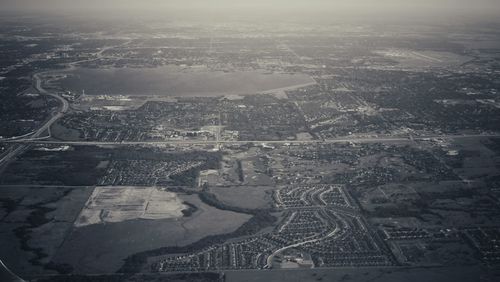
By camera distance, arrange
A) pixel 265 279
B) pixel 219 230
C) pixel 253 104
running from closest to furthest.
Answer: pixel 265 279
pixel 219 230
pixel 253 104

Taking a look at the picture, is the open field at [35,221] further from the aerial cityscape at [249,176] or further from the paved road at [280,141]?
the paved road at [280,141]

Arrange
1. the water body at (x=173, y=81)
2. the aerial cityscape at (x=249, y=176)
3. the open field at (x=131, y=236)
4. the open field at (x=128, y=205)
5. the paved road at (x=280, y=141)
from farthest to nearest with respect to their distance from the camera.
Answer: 1. the water body at (x=173, y=81)
2. the paved road at (x=280, y=141)
3. the open field at (x=128, y=205)
4. the aerial cityscape at (x=249, y=176)
5. the open field at (x=131, y=236)

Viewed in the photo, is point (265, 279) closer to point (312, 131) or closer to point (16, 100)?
point (312, 131)

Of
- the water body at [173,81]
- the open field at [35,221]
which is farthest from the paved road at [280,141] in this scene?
the water body at [173,81]

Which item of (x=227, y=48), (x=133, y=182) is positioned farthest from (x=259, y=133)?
(x=227, y=48)

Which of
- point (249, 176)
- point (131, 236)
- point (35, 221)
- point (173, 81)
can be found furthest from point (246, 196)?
point (173, 81)

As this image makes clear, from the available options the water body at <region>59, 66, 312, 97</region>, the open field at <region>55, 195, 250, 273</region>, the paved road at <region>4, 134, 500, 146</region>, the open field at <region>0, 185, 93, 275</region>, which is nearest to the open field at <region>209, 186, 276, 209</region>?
the open field at <region>55, 195, 250, 273</region>
